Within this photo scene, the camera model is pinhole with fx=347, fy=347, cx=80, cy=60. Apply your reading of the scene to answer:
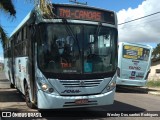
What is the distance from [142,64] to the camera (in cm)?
A: 2077

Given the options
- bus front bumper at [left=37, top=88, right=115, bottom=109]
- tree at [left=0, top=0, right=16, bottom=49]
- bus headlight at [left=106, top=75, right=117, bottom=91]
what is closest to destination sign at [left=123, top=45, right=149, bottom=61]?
tree at [left=0, top=0, right=16, bottom=49]

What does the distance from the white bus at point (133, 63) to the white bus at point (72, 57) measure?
30.6 ft

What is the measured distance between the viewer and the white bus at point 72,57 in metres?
9.77

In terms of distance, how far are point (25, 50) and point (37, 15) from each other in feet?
7.52

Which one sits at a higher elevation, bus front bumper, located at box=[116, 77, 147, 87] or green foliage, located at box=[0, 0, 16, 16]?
green foliage, located at box=[0, 0, 16, 16]

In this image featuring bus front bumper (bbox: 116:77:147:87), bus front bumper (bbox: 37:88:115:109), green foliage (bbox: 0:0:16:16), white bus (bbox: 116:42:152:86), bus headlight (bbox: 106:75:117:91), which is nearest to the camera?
bus front bumper (bbox: 37:88:115:109)

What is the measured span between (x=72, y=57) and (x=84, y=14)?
141 centimetres

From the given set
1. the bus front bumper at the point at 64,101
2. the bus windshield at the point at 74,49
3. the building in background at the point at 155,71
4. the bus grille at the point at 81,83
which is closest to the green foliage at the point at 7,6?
the bus windshield at the point at 74,49

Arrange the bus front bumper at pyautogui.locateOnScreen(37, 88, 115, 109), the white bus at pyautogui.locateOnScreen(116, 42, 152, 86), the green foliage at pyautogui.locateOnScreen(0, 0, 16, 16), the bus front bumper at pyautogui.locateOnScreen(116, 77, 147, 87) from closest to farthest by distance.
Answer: the bus front bumper at pyautogui.locateOnScreen(37, 88, 115, 109) → the green foliage at pyautogui.locateOnScreen(0, 0, 16, 16) → the white bus at pyautogui.locateOnScreen(116, 42, 152, 86) → the bus front bumper at pyautogui.locateOnScreen(116, 77, 147, 87)

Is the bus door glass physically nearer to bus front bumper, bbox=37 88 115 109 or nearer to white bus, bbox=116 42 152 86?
white bus, bbox=116 42 152 86

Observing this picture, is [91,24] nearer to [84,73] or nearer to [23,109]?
[84,73]

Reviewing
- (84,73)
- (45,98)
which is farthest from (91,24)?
(45,98)

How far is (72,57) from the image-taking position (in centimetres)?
1002

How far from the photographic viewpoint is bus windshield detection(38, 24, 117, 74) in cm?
986
